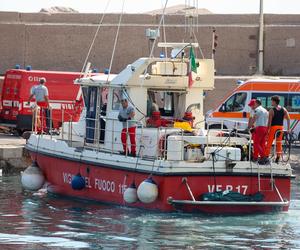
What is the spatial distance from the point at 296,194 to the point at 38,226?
620 centimetres

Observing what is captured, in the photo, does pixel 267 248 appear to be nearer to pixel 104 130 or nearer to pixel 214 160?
pixel 214 160

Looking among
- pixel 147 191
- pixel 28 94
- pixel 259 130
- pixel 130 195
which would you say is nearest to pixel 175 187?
pixel 147 191

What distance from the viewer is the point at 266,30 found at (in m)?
37.6

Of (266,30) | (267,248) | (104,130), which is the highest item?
(266,30)

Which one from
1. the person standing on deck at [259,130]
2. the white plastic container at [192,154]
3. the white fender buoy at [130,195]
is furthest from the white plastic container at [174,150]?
the person standing on deck at [259,130]

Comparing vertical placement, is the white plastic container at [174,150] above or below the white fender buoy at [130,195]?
above

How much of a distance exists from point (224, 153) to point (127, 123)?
6.02 ft

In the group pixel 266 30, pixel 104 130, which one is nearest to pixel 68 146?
pixel 104 130

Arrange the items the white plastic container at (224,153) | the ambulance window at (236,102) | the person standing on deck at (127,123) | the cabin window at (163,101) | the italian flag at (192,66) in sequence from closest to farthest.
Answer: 1. the white plastic container at (224,153)
2. the person standing on deck at (127,123)
3. the italian flag at (192,66)
4. the cabin window at (163,101)
5. the ambulance window at (236,102)

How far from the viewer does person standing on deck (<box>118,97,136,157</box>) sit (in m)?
19.3

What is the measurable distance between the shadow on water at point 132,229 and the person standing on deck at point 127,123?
101cm

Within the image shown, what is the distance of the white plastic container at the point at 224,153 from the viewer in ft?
60.9

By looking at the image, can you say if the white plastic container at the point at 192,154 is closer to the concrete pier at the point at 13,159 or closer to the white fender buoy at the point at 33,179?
the white fender buoy at the point at 33,179

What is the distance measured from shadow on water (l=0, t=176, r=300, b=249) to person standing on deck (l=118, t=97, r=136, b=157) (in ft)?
3.31
